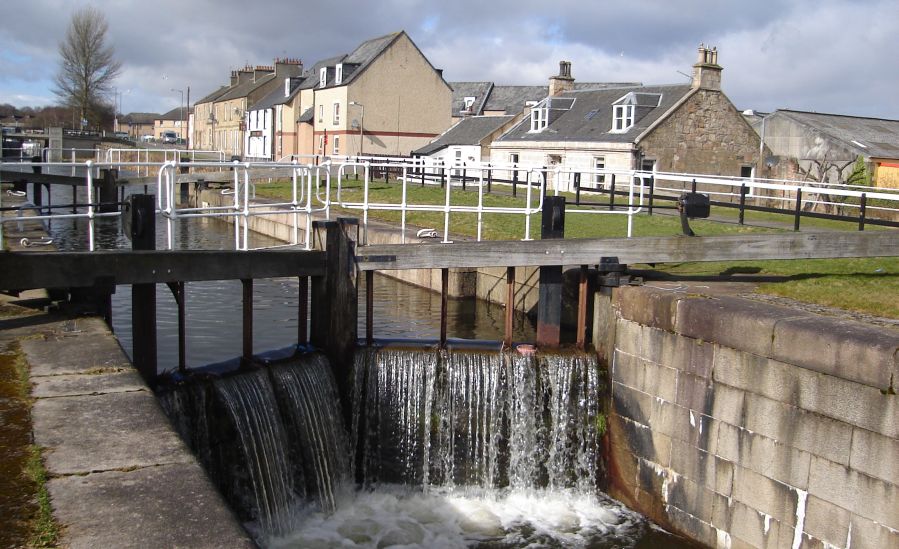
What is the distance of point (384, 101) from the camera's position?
49.2 m

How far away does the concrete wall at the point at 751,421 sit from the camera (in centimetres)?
764

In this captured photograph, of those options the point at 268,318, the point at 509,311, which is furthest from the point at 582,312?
the point at 268,318

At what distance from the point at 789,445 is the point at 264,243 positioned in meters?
20.1

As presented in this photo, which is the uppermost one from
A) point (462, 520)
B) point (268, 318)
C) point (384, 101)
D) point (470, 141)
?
point (384, 101)

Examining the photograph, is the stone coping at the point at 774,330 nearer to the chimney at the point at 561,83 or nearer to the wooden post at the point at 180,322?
the wooden post at the point at 180,322

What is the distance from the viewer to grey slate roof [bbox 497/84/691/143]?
3462 cm

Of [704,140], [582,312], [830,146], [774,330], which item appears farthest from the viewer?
[830,146]

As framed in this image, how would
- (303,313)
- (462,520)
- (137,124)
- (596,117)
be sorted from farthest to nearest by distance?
(137,124) < (596,117) < (303,313) < (462,520)

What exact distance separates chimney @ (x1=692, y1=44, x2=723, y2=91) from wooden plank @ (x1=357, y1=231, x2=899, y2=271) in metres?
24.6

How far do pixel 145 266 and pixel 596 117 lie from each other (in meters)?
31.3

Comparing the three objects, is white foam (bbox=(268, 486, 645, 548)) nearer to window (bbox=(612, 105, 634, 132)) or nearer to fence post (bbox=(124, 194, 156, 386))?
fence post (bbox=(124, 194, 156, 386))

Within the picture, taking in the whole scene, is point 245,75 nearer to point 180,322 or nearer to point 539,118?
point 539,118

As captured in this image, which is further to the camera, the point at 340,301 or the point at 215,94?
the point at 215,94

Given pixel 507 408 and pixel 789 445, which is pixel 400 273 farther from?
pixel 789 445
